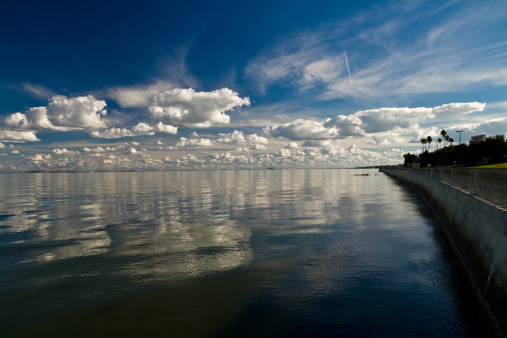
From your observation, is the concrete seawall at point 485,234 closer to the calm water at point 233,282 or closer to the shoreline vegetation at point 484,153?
the calm water at point 233,282

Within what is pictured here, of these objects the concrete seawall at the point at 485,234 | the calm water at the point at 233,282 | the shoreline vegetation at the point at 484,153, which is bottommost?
the calm water at the point at 233,282

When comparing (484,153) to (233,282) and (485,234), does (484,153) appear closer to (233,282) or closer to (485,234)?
(485,234)

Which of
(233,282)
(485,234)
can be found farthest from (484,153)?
(233,282)

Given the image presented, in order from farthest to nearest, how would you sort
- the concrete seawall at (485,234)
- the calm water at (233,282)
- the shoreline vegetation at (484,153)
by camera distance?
1. the shoreline vegetation at (484,153)
2. the concrete seawall at (485,234)
3. the calm water at (233,282)

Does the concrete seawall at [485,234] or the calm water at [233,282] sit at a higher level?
the concrete seawall at [485,234]

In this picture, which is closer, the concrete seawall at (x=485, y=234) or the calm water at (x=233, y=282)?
the calm water at (x=233, y=282)

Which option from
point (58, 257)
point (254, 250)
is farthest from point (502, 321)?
point (58, 257)

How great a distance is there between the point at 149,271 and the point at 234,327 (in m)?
5.07

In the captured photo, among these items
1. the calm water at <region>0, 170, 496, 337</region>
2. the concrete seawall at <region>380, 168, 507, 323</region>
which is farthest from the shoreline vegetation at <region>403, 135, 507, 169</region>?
the calm water at <region>0, 170, 496, 337</region>

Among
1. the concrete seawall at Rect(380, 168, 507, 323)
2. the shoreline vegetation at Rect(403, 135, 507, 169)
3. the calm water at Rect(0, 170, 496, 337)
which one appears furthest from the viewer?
the shoreline vegetation at Rect(403, 135, 507, 169)

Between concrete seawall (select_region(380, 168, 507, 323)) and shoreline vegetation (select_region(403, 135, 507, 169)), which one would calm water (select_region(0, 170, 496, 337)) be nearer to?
concrete seawall (select_region(380, 168, 507, 323))

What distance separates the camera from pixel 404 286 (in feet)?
33.9

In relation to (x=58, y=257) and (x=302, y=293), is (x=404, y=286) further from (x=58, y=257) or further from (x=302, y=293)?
(x=58, y=257)

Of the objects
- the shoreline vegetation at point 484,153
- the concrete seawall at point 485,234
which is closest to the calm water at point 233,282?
the concrete seawall at point 485,234
